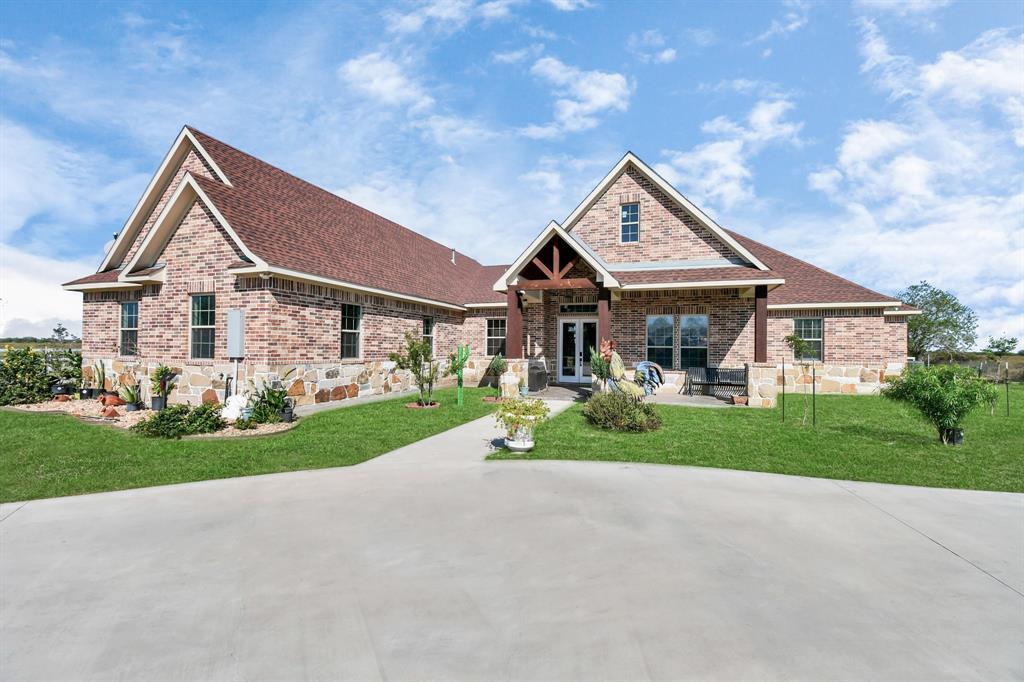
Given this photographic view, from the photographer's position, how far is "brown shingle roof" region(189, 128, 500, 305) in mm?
13156

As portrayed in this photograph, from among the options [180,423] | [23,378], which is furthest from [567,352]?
[23,378]

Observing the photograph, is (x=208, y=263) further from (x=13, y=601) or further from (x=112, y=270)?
(x=13, y=601)

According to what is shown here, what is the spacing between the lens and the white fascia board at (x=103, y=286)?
14.4m

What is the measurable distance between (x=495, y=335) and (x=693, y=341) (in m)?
8.61

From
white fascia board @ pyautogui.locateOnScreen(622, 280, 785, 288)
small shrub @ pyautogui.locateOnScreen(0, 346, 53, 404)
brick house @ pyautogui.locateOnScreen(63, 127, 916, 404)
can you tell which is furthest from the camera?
white fascia board @ pyautogui.locateOnScreen(622, 280, 785, 288)

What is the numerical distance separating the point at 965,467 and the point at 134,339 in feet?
68.1

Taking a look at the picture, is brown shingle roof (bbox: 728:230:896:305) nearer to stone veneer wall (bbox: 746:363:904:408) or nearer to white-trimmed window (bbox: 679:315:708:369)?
stone veneer wall (bbox: 746:363:904:408)

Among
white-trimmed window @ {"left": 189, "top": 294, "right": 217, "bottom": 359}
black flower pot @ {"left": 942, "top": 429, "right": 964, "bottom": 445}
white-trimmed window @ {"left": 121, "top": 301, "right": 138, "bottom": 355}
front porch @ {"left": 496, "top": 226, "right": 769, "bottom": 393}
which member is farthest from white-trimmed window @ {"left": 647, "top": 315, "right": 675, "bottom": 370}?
white-trimmed window @ {"left": 121, "top": 301, "right": 138, "bottom": 355}

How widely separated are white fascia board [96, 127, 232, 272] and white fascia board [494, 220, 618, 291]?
29.8ft

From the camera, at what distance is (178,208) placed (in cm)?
1327

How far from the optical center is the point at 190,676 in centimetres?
254

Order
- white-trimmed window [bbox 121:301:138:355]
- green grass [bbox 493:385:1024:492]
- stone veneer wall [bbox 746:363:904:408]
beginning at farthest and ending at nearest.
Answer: stone veneer wall [bbox 746:363:904:408] < white-trimmed window [bbox 121:301:138:355] < green grass [bbox 493:385:1024:492]

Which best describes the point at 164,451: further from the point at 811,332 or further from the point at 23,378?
the point at 811,332

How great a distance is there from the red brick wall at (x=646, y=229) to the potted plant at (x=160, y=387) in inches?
568
